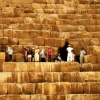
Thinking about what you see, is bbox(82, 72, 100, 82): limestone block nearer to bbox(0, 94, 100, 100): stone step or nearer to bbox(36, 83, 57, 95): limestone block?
bbox(0, 94, 100, 100): stone step

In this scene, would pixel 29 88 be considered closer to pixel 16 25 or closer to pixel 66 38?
pixel 66 38

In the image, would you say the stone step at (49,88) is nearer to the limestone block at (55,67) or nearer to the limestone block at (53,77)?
the limestone block at (53,77)

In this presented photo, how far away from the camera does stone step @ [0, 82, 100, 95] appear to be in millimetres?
14781

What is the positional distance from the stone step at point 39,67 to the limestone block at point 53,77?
0.67m

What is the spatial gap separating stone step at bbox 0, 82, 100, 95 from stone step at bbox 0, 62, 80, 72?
→ 130 cm

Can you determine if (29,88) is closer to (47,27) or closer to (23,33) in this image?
(23,33)

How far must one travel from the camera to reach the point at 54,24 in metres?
21.4

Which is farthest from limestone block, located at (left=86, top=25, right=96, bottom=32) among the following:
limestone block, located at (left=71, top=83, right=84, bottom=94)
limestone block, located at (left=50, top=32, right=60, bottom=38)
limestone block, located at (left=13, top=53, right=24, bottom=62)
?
limestone block, located at (left=71, top=83, right=84, bottom=94)

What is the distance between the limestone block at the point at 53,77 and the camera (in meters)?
15.4

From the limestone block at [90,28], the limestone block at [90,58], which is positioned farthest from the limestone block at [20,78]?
the limestone block at [90,28]

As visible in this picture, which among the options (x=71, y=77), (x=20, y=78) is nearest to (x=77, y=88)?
(x=71, y=77)

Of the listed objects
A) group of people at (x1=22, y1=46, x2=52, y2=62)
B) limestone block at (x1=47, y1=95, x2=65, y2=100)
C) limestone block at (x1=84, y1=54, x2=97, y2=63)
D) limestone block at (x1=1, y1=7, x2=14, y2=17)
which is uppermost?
limestone block at (x1=1, y1=7, x2=14, y2=17)

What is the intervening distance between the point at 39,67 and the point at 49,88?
161 cm

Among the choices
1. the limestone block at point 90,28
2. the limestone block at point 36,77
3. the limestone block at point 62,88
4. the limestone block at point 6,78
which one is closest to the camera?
the limestone block at point 62,88
